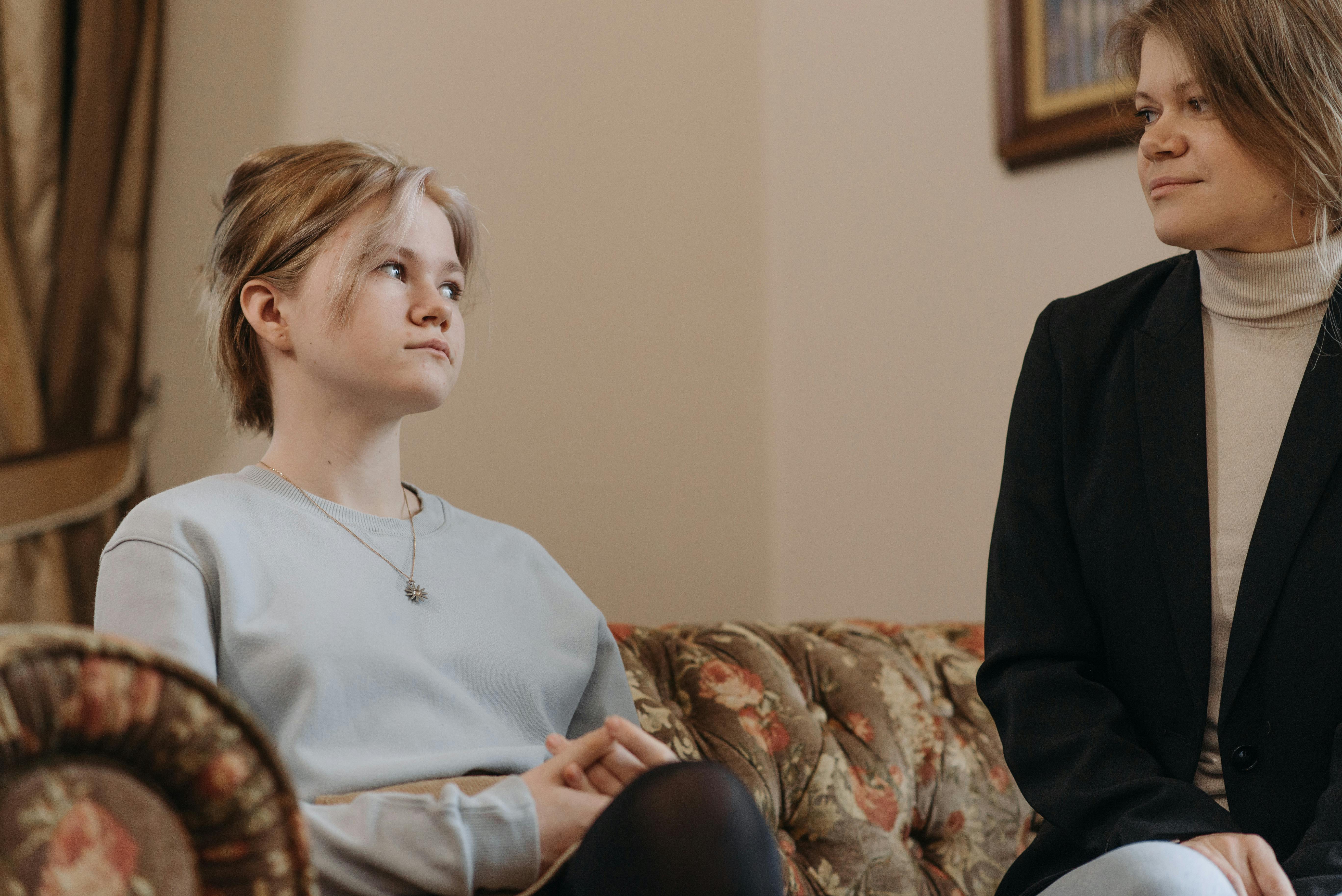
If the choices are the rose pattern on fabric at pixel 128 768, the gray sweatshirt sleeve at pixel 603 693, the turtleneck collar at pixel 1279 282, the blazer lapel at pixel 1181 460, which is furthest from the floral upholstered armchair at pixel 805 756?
the turtleneck collar at pixel 1279 282

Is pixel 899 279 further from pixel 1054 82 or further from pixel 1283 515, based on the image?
pixel 1283 515

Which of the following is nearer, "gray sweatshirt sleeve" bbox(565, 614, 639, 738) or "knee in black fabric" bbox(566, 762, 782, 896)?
"knee in black fabric" bbox(566, 762, 782, 896)

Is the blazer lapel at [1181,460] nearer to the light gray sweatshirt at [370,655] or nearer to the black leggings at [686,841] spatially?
the black leggings at [686,841]

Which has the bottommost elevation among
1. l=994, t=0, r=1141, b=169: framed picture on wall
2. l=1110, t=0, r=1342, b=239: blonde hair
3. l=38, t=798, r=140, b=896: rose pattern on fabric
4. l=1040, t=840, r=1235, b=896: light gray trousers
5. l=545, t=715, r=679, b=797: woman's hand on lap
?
l=1040, t=840, r=1235, b=896: light gray trousers

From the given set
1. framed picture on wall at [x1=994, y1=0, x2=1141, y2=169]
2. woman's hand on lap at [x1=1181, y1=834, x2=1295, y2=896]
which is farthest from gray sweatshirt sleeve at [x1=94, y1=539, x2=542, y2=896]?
framed picture on wall at [x1=994, y1=0, x2=1141, y2=169]

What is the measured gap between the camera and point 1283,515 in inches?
41.8

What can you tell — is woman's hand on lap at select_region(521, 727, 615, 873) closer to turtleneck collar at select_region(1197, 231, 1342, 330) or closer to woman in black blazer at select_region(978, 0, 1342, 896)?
woman in black blazer at select_region(978, 0, 1342, 896)

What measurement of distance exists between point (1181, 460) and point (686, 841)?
60 centimetres

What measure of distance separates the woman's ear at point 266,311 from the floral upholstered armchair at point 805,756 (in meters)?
0.60

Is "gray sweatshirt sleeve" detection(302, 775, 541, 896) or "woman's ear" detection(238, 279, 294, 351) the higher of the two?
"woman's ear" detection(238, 279, 294, 351)

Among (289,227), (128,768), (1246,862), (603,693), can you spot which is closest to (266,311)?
(289,227)

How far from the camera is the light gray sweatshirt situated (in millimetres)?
953

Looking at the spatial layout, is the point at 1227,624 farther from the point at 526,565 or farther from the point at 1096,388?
the point at 526,565

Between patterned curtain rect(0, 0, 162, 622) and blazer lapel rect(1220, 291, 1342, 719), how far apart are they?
1.55 m
